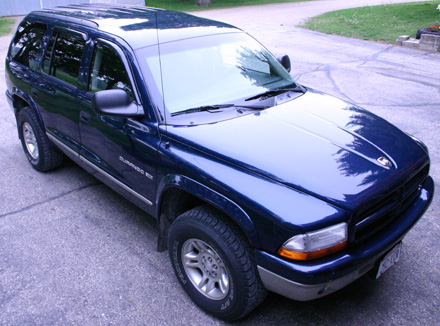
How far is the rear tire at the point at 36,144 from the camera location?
454cm

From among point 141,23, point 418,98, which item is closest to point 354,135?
point 141,23

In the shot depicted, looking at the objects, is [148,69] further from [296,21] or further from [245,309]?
[296,21]

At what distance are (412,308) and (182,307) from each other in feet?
5.25

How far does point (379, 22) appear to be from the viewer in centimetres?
1595

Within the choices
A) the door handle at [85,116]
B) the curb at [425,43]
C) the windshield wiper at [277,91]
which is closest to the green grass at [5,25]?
the curb at [425,43]

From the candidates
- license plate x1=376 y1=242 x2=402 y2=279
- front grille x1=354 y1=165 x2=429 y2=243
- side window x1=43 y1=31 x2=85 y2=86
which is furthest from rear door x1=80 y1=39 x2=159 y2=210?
license plate x1=376 y1=242 x2=402 y2=279

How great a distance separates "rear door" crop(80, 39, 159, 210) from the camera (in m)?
3.06

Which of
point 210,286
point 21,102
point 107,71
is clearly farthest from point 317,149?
point 21,102

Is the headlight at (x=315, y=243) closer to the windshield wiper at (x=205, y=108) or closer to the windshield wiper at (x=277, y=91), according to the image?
the windshield wiper at (x=205, y=108)

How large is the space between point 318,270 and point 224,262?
0.58 meters

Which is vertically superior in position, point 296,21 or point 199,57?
point 199,57

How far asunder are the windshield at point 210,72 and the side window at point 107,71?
0.21 metres

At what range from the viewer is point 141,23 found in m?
3.69

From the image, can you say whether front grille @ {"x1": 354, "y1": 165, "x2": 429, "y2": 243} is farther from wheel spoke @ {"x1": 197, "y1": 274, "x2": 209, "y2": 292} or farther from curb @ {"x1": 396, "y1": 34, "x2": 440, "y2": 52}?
curb @ {"x1": 396, "y1": 34, "x2": 440, "y2": 52}
